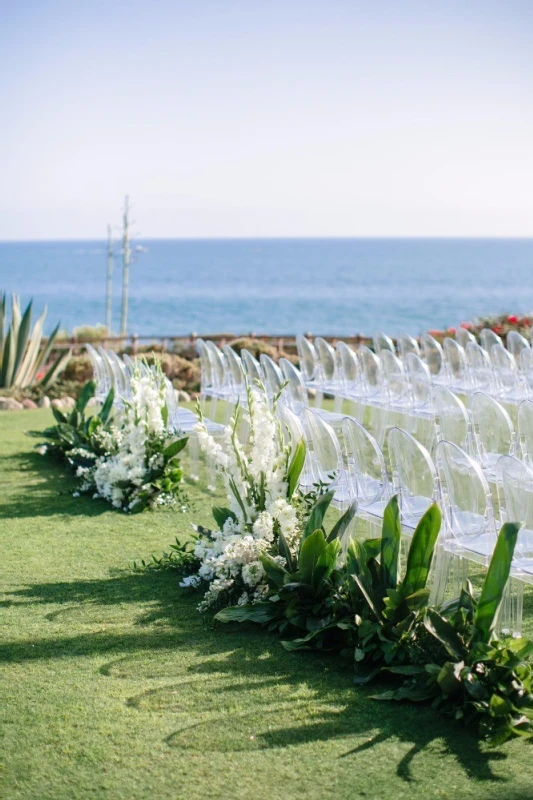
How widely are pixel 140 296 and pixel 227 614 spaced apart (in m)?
70.0

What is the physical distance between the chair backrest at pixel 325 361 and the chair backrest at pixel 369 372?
0.59m

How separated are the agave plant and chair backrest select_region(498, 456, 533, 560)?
862 centimetres

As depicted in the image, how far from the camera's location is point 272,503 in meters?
4.58

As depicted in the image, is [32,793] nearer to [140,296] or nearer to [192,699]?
[192,699]

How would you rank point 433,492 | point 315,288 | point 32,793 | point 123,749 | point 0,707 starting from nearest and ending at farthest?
1. point 32,793
2. point 123,749
3. point 0,707
4. point 433,492
5. point 315,288

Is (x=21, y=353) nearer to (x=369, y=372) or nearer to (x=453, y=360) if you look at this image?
(x=369, y=372)

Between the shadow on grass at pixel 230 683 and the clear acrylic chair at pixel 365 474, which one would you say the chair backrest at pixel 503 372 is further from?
the shadow on grass at pixel 230 683

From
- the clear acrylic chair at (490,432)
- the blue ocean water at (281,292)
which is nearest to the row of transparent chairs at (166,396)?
the clear acrylic chair at (490,432)

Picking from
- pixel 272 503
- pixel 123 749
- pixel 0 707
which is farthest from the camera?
pixel 272 503

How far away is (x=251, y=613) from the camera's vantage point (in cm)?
425

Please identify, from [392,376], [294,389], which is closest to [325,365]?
[392,376]

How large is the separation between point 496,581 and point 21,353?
959 cm

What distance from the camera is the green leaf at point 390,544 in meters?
3.75

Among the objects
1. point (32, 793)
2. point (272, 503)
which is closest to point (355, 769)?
point (32, 793)
